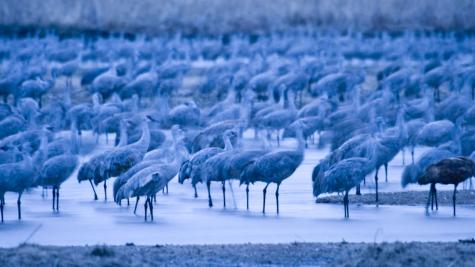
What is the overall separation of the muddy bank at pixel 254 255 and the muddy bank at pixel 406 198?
3.20 m

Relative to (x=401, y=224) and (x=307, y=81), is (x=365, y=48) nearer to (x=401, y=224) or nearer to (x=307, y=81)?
(x=307, y=81)

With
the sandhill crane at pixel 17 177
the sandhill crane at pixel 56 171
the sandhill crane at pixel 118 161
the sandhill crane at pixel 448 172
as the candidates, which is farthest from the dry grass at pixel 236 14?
the sandhill crane at pixel 448 172

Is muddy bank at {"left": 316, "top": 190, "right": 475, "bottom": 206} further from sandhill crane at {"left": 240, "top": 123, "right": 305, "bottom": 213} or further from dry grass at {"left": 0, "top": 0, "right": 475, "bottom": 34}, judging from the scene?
dry grass at {"left": 0, "top": 0, "right": 475, "bottom": 34}

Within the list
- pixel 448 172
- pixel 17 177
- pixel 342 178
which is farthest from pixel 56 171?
pixel 448 172

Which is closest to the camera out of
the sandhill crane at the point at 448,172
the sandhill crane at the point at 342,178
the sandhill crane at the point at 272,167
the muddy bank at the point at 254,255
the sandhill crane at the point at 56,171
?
the muddy bank at the point at 254,255

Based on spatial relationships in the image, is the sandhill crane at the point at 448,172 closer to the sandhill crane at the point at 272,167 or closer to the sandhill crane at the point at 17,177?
the sandhill crane at the point at 272,167

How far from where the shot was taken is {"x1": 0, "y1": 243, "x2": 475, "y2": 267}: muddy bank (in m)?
10.6

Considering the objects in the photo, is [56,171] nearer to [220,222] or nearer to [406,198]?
[220,222]

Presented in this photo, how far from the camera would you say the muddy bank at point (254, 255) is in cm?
1060

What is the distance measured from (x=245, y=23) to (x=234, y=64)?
2634cm

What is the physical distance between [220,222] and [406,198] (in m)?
3.17

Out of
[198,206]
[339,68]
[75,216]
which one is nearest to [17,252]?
[75,216]

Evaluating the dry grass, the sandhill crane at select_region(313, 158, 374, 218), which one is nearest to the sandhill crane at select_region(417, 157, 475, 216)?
the sandhill crane at select_region(313, 158, 374, 218)

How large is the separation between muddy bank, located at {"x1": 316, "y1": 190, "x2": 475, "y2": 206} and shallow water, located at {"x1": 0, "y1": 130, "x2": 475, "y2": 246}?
34 cm
